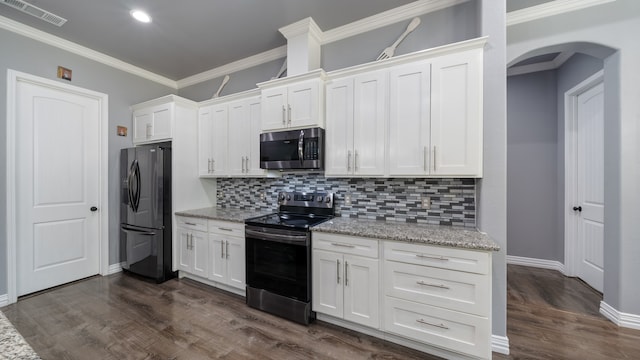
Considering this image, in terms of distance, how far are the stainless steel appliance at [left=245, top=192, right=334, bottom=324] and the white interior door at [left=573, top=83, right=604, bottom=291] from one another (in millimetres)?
3174

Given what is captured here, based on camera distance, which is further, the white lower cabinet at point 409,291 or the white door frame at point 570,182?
the white door frame at point 570,182

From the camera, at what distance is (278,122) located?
8.98 ft

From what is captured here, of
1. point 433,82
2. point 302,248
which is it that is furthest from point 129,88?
point 433,82

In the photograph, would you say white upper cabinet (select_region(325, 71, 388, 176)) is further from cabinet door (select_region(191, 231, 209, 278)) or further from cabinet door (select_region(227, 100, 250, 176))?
cabinet door (select_region(191, 231, 209, 278))

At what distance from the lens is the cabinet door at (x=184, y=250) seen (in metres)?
3.17

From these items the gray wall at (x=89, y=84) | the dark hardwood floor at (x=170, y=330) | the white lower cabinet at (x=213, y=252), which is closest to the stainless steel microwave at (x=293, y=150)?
the white lower cabinet at (x=213, y=252)

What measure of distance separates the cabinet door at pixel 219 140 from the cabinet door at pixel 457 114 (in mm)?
2541

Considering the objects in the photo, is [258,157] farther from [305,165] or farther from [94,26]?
[94,26]

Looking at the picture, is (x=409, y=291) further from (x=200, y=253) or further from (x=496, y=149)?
(x=200, y=253)

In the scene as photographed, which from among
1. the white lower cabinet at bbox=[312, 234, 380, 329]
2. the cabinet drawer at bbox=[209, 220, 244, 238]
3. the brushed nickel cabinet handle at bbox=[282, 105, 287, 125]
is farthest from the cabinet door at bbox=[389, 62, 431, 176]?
the cabinet drawer at bbox=[209, 220, 244, 238]

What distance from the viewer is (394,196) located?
2.51 metres

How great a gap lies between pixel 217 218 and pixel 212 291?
35.2 inches

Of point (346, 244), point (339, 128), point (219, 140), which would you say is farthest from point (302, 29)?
point (346, 244)

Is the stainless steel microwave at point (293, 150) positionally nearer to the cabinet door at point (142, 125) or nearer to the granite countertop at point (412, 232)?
the granite countertop at point (412, 232)
